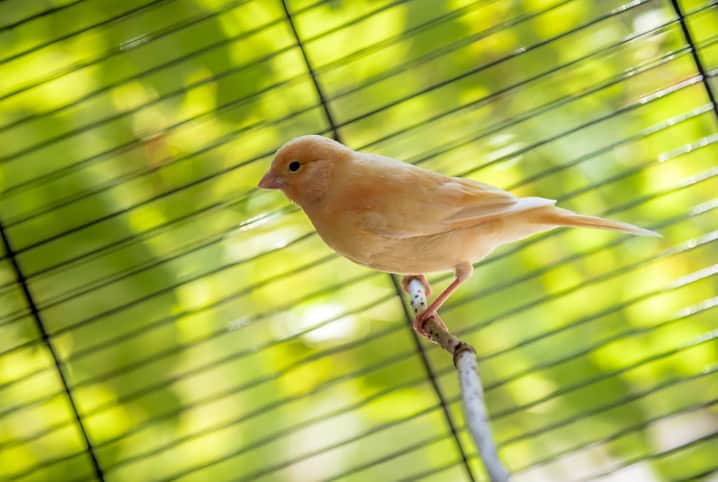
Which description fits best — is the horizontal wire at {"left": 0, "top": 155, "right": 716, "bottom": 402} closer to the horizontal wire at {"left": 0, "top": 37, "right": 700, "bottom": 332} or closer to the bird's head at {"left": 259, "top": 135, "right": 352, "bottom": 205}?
the horizontal wire at {"left": 0, "top": 37, "right": 700, "bottom": 332}

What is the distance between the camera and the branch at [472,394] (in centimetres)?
89

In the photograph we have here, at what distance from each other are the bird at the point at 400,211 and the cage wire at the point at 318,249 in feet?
1.31

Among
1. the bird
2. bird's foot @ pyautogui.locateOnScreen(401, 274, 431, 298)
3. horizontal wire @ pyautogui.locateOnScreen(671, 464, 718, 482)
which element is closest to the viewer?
the bird

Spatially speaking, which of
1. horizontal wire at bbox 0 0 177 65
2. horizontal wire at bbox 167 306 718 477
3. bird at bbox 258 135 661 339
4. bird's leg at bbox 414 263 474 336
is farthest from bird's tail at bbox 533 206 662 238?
horizontal wire at bbox 0 0 177 65

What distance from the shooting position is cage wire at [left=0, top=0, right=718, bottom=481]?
158 cm

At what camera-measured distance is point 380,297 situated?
157 centimetres

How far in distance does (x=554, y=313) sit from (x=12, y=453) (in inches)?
44.5

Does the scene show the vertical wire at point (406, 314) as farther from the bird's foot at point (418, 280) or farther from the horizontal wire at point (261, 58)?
the bird's foot at point (418, 280)

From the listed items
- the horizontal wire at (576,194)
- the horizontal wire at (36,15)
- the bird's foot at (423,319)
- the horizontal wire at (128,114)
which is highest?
the horizontal wire at (36,15)

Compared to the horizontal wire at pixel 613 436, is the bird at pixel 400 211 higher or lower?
higher

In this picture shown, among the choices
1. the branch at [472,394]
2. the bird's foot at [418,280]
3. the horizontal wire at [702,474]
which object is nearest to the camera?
the branch at [472,394]

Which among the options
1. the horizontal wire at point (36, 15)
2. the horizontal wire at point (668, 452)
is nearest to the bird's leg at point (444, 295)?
the horizontal wire at point (668, 452)

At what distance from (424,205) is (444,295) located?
5.8 inches

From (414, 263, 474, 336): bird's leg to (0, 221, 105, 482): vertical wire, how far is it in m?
0.75
